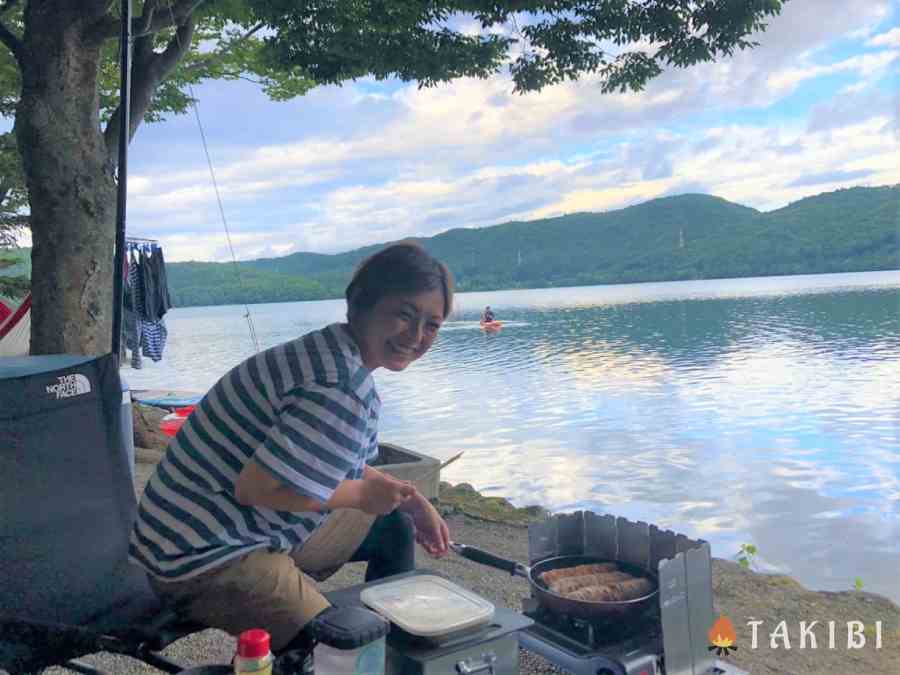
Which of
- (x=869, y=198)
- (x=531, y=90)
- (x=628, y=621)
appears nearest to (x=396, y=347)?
(x=628, y=621)

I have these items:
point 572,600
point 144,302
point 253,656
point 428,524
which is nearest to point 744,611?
point 572,600

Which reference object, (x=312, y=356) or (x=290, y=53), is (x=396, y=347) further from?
(x=290, y=53)

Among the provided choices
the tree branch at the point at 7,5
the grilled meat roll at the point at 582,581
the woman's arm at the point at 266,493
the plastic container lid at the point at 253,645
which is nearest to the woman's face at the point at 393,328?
the woman's arm at the point at 266,493

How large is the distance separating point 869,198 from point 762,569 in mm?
67788

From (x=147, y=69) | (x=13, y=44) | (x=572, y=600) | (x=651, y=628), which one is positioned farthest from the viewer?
(x=147, y=69)

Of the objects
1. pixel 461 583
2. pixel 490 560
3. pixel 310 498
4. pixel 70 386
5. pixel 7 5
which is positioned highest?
pixel 7 5

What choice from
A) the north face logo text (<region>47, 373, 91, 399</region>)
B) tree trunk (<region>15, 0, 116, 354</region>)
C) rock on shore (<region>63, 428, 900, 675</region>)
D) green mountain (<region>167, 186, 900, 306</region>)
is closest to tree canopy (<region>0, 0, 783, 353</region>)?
tree trunk (<region>15, 0, 116, 354</region>)

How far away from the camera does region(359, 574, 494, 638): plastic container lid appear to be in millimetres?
1728

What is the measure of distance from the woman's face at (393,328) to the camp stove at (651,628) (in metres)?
1.10

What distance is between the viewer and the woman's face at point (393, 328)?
5.72 ft

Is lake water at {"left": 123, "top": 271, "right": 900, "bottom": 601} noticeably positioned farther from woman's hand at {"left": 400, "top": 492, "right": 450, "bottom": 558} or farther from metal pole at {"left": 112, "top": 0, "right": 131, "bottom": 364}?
metal pole at {"left": 112, "top": 0, "right": 131, "bottom": 364}

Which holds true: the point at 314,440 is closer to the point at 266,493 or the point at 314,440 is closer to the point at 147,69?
the point at 266,493

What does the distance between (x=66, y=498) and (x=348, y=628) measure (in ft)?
3.25

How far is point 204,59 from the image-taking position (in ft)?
29.9
